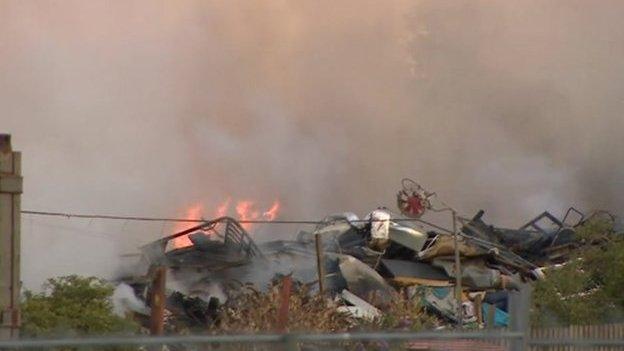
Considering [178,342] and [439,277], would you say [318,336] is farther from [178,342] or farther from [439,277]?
[439,277]

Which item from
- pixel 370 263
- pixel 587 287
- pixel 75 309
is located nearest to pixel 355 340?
pixel 75 309

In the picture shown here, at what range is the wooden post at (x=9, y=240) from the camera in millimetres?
17844

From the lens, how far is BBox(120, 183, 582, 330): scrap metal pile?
133ft

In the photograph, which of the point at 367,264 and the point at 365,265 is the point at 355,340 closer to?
the point at 365,265

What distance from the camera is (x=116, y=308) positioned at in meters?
37.2

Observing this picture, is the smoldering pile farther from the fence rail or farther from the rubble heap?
the fence rail

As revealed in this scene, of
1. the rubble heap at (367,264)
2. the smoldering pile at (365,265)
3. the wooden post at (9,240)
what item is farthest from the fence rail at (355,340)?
the rubble heap at (367,264)

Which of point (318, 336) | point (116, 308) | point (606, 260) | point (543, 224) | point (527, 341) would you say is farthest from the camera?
point (543, 224)

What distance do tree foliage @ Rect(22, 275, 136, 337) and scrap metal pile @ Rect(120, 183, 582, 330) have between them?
9708 millimetres

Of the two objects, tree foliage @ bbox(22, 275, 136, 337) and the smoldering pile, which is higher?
the smoldering pile

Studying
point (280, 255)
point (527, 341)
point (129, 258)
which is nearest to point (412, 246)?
point (280, 255)

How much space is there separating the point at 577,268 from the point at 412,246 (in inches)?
521

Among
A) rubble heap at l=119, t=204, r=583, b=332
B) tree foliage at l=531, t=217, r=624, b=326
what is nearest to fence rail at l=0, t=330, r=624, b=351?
tree foliage at l=531, t=217, r=624, b=326

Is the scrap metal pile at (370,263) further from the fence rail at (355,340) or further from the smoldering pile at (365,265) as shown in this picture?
the fence rail at (355,340)
